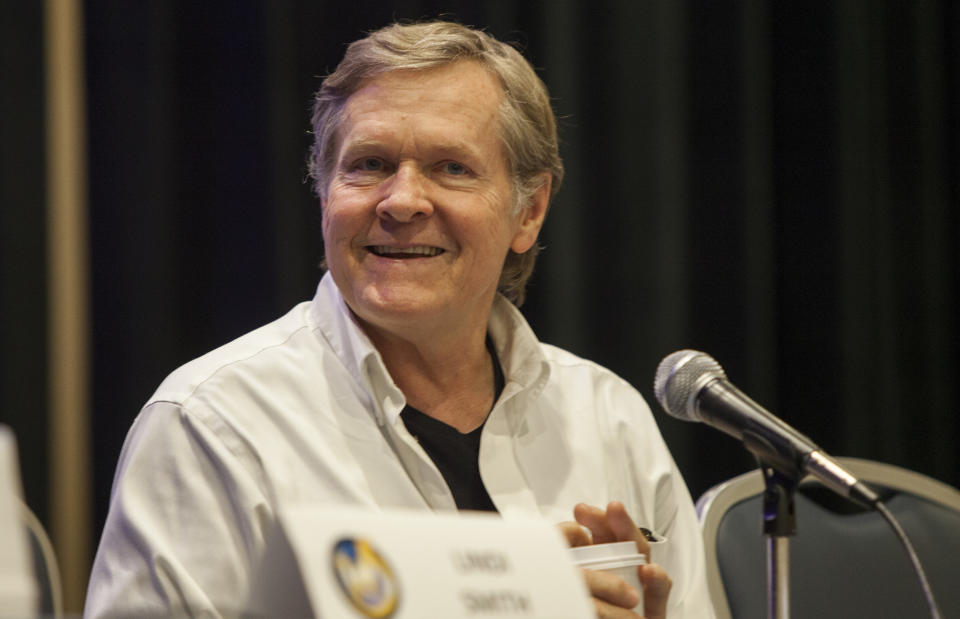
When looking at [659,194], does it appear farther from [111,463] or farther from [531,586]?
[531,586]

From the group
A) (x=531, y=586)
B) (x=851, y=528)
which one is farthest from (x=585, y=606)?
(x=851, y=528)

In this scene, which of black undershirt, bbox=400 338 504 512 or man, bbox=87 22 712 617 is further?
black undershirt, bbox=400 338 504 512

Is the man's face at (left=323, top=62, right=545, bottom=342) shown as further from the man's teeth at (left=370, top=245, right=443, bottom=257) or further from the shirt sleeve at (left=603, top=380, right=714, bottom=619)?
the shirt sleeve at (left=603, top=380, right=714, bottom=619)

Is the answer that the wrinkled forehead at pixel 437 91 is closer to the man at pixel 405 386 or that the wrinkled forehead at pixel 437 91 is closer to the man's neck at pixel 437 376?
the man at pixel 405 386

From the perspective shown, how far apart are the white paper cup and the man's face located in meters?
0.68

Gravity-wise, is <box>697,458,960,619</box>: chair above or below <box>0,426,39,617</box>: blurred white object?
below

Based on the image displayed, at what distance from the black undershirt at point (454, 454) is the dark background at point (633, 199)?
34.9 inches

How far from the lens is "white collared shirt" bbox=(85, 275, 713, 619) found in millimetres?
1352

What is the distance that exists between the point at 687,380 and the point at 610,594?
0.41 metres

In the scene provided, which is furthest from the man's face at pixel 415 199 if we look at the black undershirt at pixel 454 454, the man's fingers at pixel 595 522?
the man's fingers at pixel 595 522

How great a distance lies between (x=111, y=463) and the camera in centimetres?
234

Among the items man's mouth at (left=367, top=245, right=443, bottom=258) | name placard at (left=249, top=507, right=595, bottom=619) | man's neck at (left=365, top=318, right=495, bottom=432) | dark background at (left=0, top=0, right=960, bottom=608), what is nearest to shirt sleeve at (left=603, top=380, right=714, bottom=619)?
man's neck at (left=365, top=318, right=495, bottom=432)

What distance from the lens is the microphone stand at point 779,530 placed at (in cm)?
128

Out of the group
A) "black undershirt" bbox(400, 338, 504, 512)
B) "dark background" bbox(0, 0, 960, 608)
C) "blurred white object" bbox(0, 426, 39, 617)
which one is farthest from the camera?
"dark background" bbox(0, 0, 960, 608)
